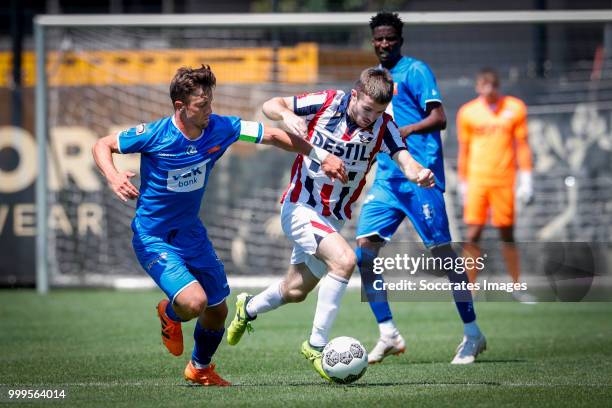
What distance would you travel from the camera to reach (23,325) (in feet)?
34.4

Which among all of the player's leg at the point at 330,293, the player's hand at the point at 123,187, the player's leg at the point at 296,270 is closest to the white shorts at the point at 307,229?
the player's leg at the point at 296,270

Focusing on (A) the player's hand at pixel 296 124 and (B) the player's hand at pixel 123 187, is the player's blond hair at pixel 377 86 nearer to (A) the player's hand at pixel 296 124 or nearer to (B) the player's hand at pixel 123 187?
(A) the player's hand at pixel 296 124

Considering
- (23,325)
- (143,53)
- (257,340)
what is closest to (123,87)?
(143,53)

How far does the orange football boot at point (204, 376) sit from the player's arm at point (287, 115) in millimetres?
1707

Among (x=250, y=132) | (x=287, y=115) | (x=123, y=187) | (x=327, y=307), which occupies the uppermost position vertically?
(x=287, y=115)

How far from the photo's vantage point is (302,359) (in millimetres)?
8016

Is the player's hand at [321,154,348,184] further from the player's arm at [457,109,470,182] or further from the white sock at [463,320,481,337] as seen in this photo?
the player's arm at [457,109,470,182]

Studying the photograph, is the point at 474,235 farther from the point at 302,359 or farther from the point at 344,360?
the point at 344,360

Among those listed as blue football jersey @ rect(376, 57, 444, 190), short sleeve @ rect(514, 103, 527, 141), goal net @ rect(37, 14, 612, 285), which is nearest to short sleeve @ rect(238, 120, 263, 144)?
blue football jersey @ rect(376, 57, 444, 190)

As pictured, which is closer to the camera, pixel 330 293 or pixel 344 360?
pixel 344 360

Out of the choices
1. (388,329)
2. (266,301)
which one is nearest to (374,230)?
(388,329)

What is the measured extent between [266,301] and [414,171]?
4.91ft

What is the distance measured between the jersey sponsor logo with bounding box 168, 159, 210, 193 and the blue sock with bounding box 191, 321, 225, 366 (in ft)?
3.14

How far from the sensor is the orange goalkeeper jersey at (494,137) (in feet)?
41.8
